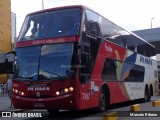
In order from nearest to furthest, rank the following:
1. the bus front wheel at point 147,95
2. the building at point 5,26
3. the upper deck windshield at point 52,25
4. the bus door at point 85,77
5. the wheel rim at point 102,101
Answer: the bus door at point 85,77, the upper deck windshield at point 52,25, the wheel rim at point 102,101, the bus front wheel at point 147,95, the building at point 5,26

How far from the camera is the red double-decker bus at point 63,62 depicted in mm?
12383

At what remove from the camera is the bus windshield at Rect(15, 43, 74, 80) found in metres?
Result: 12.5

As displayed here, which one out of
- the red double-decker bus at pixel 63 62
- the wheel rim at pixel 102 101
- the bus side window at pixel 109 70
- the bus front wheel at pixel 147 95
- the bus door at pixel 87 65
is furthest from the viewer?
the bus front wheel at pixel 147 95

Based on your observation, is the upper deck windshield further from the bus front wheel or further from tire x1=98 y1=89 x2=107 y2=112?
the bus front wheel

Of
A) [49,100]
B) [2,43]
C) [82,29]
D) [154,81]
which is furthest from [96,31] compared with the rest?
[2,43]

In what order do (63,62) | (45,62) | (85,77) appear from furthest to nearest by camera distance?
(85,77)
(45,62)
(63,62)

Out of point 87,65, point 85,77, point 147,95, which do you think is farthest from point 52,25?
point 147,95

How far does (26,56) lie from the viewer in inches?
520

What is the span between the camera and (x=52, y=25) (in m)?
13.4

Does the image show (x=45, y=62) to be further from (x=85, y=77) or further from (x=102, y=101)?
(x=102, y=101)

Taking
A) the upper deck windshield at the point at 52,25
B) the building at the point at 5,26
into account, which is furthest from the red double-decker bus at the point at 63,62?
the building at the point at 5,26

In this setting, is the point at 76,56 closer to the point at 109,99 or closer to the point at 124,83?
the point at 109,99

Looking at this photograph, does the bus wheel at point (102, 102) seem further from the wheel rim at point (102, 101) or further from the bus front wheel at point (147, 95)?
the bus front wheel at point (147, 95)

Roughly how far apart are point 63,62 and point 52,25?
1638 mm
